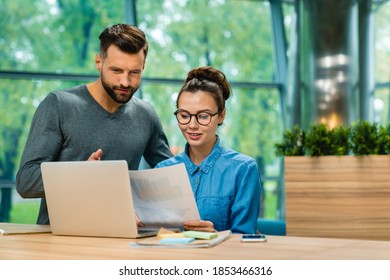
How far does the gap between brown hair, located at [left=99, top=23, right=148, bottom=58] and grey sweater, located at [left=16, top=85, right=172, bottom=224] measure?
28 centimetres

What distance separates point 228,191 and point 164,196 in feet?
1.23

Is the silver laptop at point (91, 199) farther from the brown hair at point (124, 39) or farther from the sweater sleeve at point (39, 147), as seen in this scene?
the brown hair at point (124, 39)

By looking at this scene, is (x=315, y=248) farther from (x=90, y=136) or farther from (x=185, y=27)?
(x=185, y=27)

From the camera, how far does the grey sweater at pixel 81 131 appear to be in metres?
2.69

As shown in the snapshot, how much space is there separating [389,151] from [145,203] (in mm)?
1928

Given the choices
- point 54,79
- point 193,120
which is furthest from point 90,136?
point 54,79

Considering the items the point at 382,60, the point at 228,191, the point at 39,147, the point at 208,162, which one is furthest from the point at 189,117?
the point at 382,60

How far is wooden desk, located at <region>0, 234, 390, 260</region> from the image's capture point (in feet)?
5.63

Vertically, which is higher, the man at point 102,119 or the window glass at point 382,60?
the window glass at point 382,60

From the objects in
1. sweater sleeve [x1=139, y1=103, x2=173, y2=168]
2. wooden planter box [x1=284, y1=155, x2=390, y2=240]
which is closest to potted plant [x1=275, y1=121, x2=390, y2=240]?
wooden planter box [x1=284, y1=155, x2=390, y2=240]

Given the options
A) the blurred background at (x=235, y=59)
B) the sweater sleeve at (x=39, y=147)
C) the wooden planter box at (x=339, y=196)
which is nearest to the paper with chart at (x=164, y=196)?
the sweater sleeve at (x=39, y=147)

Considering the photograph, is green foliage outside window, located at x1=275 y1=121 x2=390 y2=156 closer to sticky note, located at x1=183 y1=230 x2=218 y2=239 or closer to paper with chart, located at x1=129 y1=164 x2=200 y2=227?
paper with chart, located at x1=129 y1=164 x2=200 y2=227

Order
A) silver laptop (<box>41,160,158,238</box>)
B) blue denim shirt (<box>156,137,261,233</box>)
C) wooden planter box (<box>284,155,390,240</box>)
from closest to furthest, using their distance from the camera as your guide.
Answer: silver laptop (<box>41,160,158,238</box>) < blue denim shirt (<box>156,137,261,233</box>) < wooden planter box (<box>284,155,390,240</box>)

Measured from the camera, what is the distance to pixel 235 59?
788 centimetres
